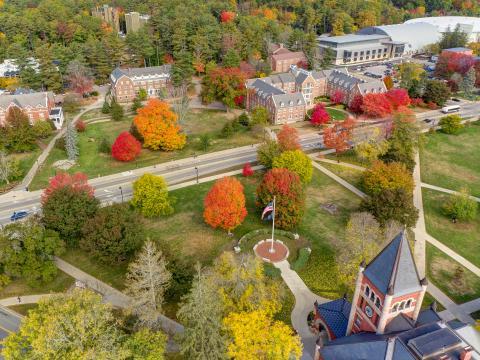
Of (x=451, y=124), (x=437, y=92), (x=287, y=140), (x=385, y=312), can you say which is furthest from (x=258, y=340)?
(x=437, y=92)

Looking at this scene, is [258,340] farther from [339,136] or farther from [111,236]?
[339,136]

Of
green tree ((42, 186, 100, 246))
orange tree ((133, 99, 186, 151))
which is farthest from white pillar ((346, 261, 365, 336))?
orange tree ((133, 99, 186, 151))

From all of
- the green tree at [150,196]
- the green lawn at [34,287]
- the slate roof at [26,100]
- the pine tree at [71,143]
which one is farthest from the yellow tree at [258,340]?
the slate roof at [26,100]

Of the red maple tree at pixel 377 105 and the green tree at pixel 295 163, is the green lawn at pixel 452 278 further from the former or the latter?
the red maple tree at pixel 377 105

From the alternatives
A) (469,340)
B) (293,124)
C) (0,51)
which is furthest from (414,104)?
(0,51)

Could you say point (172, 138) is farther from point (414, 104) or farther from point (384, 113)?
point (414, 104)

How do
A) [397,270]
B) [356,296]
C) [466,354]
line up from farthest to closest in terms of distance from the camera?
[356,296] < [397,270] < [466,354]

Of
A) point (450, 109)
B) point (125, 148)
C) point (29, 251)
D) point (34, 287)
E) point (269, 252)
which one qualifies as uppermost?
point (125, 148)
